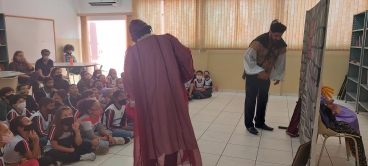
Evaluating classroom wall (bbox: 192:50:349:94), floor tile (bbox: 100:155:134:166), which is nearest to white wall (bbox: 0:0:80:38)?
classroom wall (bbox: 192:50:349:94)

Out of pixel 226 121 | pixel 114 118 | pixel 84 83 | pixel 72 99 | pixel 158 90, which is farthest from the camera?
pixel 84 83

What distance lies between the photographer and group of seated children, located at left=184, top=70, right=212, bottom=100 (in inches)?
221

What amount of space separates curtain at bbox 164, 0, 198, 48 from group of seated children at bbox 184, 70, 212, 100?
2.70ft

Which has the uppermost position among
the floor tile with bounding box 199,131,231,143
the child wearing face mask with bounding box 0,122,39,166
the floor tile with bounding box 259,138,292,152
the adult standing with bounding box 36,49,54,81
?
the adult standing with bounding box 36,49,54,81

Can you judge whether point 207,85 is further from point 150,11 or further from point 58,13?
point 58,13

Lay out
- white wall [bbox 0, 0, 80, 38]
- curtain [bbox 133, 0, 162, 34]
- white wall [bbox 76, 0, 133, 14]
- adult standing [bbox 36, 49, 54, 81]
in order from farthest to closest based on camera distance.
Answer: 1. white wall [bbox 76, 0, 133, 14]
2. curtain [bbox 133, 0, 162, 34]
3. white wall [bbox 0, 0, 80, 38]
4. adult standing [bbox 36, 49, 54, 81]

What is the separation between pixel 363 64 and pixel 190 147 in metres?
3.82

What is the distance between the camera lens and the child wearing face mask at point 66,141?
8.53 feet

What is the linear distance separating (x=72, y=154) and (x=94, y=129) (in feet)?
1.76

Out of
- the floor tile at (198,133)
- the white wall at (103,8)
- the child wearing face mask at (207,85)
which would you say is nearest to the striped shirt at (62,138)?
the floor tile at (198,133)

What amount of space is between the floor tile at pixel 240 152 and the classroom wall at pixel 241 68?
328cm

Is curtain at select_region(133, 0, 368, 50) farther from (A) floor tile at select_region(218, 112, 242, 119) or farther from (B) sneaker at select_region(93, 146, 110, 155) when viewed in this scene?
(B) sneaker at select_region(93, 146, 110, 155)

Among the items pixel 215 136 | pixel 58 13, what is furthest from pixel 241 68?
pixel 58 13

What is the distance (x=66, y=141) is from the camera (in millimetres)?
2682
